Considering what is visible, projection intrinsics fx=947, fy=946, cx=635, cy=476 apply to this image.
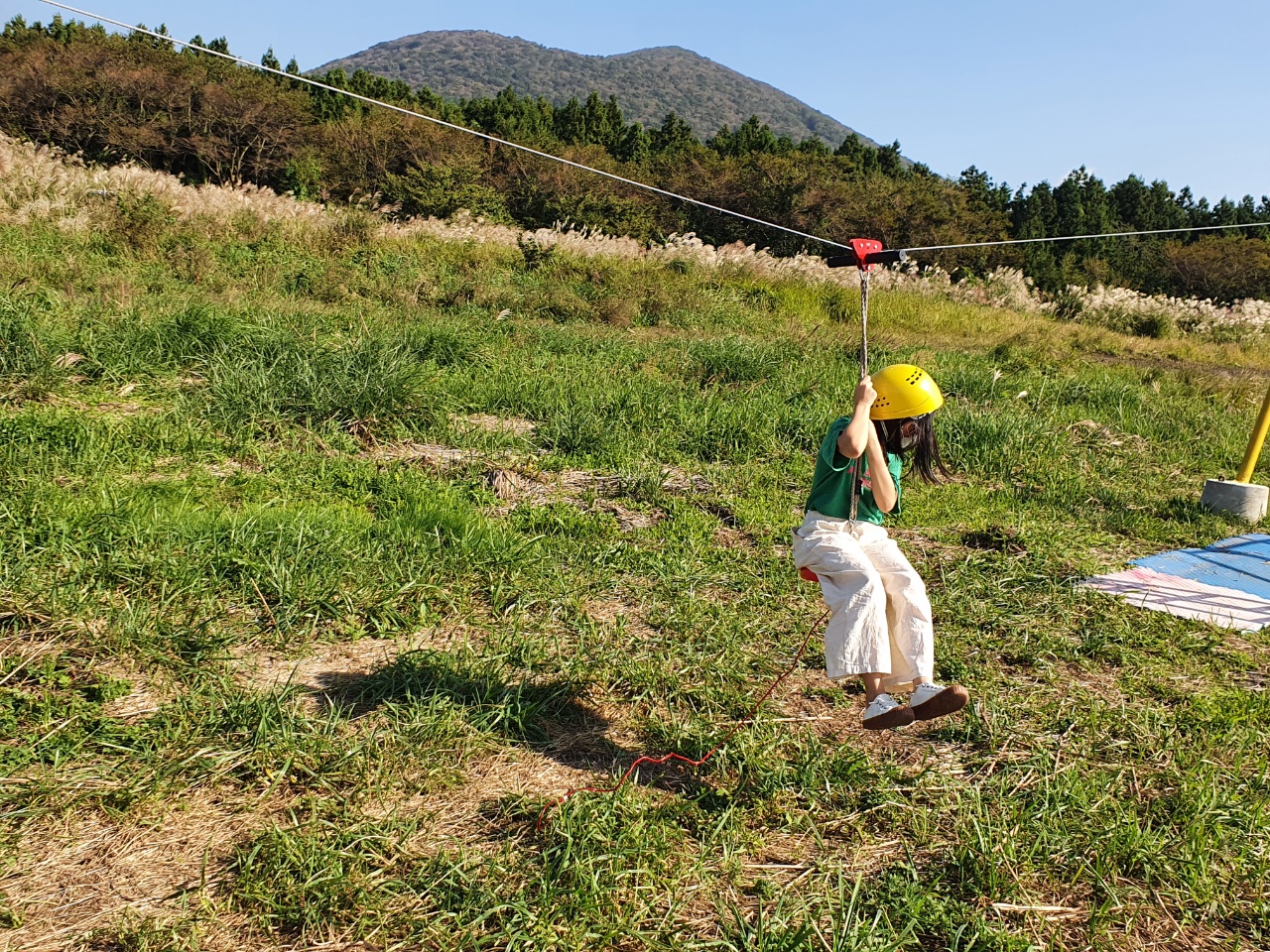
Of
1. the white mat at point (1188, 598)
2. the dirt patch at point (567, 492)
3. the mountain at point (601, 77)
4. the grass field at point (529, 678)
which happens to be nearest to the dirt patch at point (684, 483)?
the grass field at point (529, 678)

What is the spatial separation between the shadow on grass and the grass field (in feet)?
0.06

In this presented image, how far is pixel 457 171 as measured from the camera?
2233 centimetres

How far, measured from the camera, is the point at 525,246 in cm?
1317

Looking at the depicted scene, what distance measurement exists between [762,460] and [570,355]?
267cm

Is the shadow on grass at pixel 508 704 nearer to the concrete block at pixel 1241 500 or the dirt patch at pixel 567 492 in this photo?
the dirt patch at pixel 567 492

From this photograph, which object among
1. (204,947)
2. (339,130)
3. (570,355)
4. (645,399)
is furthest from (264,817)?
(339,130)

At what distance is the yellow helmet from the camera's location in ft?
9.80

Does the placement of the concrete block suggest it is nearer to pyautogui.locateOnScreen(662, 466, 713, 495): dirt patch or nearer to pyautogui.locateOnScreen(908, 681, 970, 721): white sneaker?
pyautogui.locateOnScreen(662, 466, 713, 495): dirt patch

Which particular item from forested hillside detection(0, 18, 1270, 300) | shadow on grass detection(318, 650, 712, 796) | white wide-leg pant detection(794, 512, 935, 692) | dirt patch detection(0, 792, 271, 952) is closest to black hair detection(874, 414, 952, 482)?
white wide-leg pant detection(794, 512, 935, 692)

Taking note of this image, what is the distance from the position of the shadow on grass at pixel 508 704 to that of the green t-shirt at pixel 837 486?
0.95 metres

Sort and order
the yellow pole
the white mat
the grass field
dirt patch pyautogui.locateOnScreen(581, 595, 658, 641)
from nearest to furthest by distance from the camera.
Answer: the grass field → dirt patch pyautogui.locateOnScreen(581, 595, 658, 641) → the white mat → the yellow pole

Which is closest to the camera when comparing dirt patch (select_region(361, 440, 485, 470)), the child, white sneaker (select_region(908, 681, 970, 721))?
white sneaker (select_region(908, 681, 970, 721))

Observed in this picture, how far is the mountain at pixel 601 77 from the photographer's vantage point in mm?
143250

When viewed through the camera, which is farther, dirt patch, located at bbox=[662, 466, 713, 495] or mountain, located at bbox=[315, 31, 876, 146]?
mountain, located at bbox=[315, 31, 876, 146]
